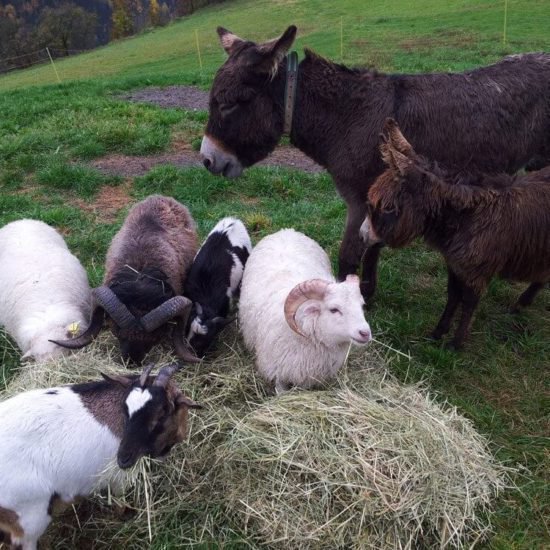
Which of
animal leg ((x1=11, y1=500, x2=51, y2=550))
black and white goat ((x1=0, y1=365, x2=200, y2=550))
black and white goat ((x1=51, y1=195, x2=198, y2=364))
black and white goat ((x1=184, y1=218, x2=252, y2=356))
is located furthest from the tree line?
animal leg ((x1=11, y1=500, x2=51, y2=550))

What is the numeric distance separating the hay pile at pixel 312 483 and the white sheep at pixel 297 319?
267 mm

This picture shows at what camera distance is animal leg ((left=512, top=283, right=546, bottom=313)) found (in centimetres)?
562

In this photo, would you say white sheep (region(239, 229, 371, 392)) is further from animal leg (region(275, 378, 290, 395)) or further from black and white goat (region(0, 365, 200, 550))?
black and white goat (region(0, 365, 200, 550))

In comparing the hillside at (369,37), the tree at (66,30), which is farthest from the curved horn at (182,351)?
the tree at (66,30)

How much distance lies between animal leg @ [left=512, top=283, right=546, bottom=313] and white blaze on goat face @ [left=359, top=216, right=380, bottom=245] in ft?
6.02

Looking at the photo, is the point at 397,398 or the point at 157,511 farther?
the point at 397,398

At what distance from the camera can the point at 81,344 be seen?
4656 mm

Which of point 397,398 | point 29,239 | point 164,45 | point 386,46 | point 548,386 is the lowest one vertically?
point 164,45

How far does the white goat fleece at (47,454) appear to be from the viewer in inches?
129

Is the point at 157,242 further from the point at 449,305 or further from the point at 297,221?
the point at 449,305

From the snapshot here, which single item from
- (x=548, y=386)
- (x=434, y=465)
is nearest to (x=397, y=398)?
(x=434, y=465)

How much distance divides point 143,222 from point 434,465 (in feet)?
12.7

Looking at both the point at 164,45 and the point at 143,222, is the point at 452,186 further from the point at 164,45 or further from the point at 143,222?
the point at 164,45

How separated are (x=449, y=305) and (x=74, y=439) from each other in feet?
11.4
